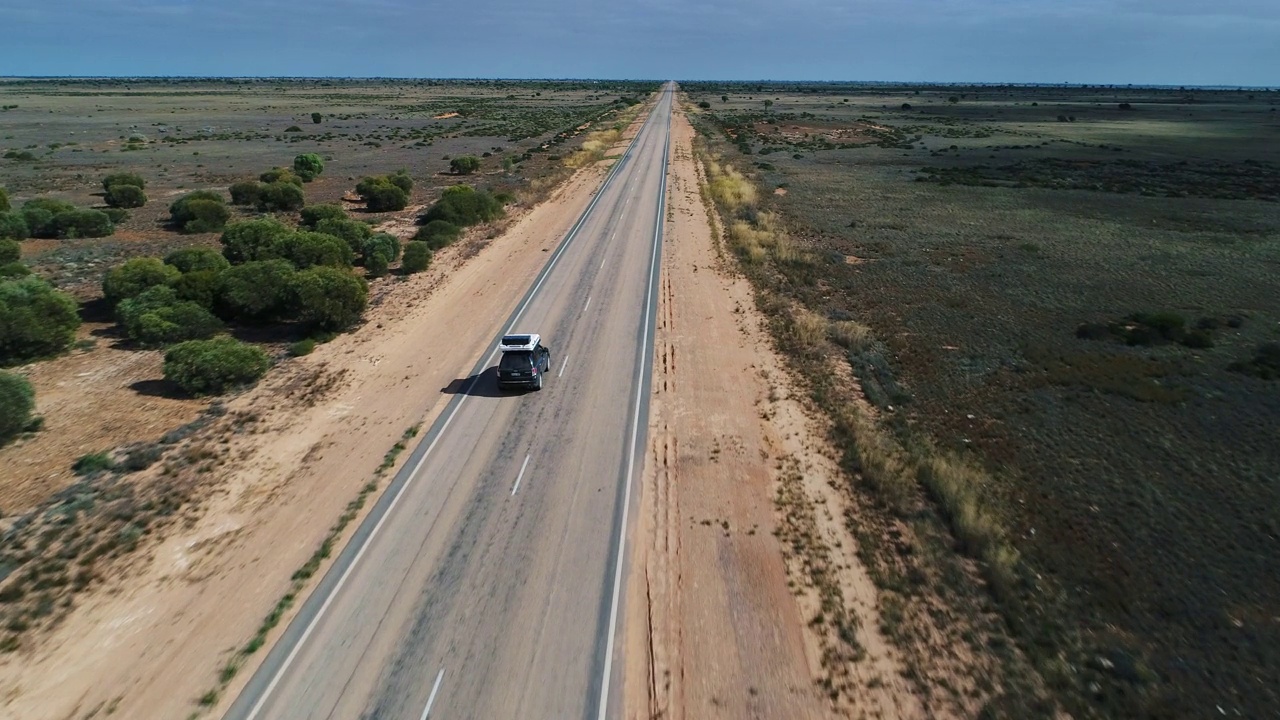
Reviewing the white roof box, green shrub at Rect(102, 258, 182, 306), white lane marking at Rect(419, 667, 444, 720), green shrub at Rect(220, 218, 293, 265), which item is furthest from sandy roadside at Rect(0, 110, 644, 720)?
green shrub at Rect(102, 258, 182, 306)

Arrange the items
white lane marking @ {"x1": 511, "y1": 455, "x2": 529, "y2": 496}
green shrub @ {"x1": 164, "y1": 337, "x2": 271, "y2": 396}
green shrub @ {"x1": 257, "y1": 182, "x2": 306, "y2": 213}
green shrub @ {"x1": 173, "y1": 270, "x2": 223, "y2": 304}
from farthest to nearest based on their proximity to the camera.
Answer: green shrub @ {"x1": 257, "y1": 182, "x2": 306, "y2": 213}
green shrub @ {"x1": 173, "y1": 270, "x2": 223, "y2": 304}
green shrub @ {"x1": 164, "y1": 337, "x2": 271, "y2": 396}
white lane marking @ {"x1": 511, "y1": 455, "x2": 529, "y2": 496}

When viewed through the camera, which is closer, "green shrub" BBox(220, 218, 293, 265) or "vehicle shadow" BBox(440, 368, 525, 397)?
"vehicle shadow" BBox(440, 368, 525, 397)

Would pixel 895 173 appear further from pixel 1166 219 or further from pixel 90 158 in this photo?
pixel 90 158

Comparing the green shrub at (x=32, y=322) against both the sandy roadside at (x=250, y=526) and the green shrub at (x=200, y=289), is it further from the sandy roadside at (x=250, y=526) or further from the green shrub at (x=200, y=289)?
the sandy roadside at (x=250, y=526)

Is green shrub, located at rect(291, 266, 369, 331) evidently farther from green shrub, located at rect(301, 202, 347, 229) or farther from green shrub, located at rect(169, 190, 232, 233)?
green shrub, located at rect(169, 190, 232, 233)

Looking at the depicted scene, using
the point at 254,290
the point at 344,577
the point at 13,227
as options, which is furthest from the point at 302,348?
the point at 13,227

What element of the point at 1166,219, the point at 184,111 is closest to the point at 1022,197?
the point at 1166,219

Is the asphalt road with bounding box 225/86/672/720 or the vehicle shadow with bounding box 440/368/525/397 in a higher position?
the vehicle shadow with bounding box 440/368/525/397

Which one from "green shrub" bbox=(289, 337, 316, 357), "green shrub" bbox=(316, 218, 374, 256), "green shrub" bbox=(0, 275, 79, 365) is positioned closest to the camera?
"green shrub" bbox=(0, 275, 79, 365)
